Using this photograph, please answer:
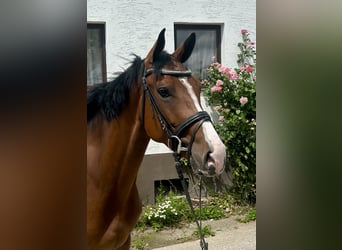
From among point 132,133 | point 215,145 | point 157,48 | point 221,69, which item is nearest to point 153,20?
point 221,69

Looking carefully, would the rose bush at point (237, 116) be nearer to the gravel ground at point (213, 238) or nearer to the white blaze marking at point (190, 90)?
the gravel ground at point (213, 238)

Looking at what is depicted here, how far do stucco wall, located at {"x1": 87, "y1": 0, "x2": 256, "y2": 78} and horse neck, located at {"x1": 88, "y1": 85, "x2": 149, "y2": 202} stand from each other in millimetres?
1796

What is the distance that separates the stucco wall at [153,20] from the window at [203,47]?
69mm

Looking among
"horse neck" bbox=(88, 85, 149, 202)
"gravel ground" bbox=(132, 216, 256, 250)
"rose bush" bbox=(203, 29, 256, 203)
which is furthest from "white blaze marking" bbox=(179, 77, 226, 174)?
"rose bush" bbox=(203, 29, 256, 203)

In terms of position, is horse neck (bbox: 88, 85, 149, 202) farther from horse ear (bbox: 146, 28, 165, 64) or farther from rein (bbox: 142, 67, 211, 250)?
horse ear (bbox: 146, 28, 165, 64)

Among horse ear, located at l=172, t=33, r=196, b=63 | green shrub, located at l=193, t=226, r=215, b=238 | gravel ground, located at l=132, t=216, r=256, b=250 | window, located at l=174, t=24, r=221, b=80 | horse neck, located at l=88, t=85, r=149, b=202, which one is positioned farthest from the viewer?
window, located at l=174, t=24, r=221, b=80

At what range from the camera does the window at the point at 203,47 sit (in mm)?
4312

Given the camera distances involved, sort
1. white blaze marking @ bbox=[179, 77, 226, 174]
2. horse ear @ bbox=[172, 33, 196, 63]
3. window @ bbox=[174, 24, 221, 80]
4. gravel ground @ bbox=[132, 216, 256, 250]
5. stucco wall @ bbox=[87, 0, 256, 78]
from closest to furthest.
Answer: white blaze marking @ bbox=[179, 77, 226, 174] < horse ear @ bbox=[172, 33, 196, 63] < gravel ground @ bbox=[132, 216, 256, 250] < stucco wall @ bbox=[87, 0, 256, 78] < window @ bbox=[174, 24, 221, 80]

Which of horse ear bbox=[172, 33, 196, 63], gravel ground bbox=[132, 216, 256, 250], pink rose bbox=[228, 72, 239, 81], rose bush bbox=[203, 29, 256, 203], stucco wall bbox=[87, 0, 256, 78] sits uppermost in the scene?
stucco wall bbox=[87, 0, 256, 78]

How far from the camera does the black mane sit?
1.98 metres

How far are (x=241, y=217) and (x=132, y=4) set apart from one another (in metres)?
2.27
